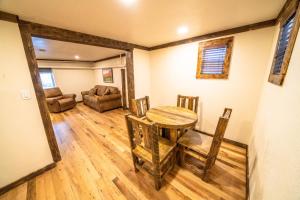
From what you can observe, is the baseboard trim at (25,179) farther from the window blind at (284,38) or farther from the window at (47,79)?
the window at (47,79)

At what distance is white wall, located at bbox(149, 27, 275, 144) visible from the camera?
6.35ft

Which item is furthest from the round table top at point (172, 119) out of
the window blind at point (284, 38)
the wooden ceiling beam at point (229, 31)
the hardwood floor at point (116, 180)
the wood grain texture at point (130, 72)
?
the wooden ceiling beam at point (229, 31)

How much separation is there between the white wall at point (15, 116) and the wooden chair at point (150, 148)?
1492mm

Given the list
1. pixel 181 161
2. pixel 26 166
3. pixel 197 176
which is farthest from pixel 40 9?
Answer: pixel 197 176

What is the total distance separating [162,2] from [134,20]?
23.1 inches

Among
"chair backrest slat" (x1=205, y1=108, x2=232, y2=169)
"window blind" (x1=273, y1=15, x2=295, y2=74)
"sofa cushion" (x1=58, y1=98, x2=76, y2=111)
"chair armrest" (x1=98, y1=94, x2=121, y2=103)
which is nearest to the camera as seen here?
"window blind" (x1=273, y1=15, x2=295, y2=74)

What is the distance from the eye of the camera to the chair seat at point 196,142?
1.54 metres

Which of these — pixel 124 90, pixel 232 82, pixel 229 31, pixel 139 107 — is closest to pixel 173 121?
pixel 139 107

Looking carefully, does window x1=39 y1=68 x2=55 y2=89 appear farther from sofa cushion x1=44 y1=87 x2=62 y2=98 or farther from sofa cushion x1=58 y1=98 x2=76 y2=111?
sofa cushion x1=58 y1=98 x2=76 y2=111

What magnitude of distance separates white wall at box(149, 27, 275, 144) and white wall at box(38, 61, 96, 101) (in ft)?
15.4

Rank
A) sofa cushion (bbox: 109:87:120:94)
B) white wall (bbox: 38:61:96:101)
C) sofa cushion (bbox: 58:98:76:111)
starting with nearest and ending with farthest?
sofa cushion (bbox: 58:98:76:111) → sofa cushion (bbox: 109:87:120:94) → white wall (bbox: 38:61:96:101)

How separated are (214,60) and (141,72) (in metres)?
2.02

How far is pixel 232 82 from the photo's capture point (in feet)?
7.23

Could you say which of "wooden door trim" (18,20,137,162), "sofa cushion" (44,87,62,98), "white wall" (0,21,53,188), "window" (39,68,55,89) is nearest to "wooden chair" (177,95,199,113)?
"wooden door trim" (18,20,137,162)
